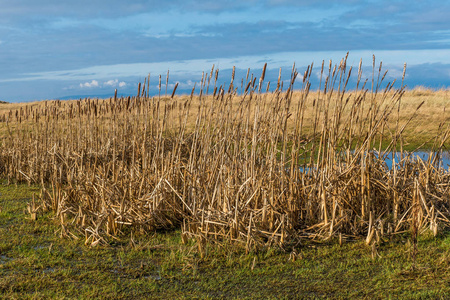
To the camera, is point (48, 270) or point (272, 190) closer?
point (48, 270)

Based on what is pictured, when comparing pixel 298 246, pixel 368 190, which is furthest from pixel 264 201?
pixel 368 190

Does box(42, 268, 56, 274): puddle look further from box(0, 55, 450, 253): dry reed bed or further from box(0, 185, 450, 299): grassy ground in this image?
box(0, 55, 450, 253): dry reed bed

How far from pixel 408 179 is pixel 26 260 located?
460 cm

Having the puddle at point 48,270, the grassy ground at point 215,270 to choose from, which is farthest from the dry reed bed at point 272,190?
the puddle at point 48,270

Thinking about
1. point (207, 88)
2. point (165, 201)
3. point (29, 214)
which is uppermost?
point (207, 88)

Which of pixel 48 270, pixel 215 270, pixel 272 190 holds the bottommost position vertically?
pixel 48 270

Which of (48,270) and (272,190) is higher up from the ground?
(272,190)

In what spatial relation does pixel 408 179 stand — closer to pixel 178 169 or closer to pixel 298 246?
pixel 298 246

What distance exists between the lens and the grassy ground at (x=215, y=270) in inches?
163

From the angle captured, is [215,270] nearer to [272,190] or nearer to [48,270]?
[272,190]

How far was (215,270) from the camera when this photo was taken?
4.62m

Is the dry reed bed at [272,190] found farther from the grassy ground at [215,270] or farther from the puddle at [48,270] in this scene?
the puddle at [48,270]

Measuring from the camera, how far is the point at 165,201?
19.4ft

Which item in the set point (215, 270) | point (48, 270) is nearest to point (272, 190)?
point (215, 270)
